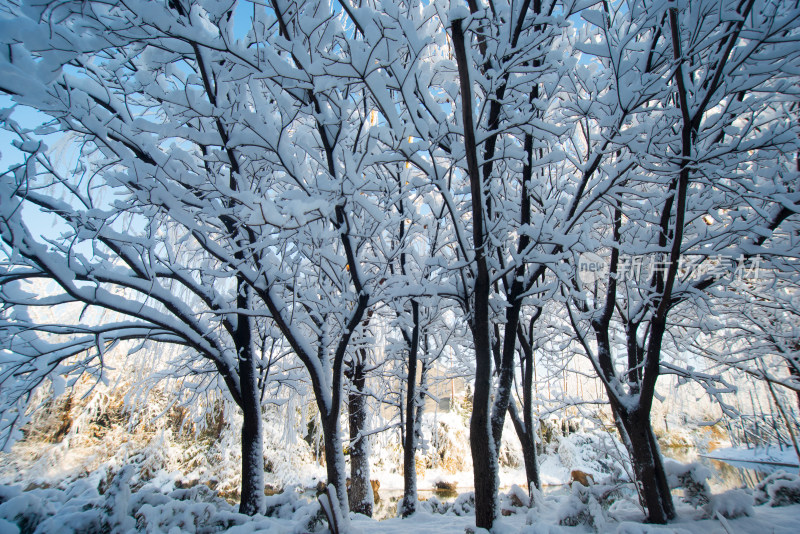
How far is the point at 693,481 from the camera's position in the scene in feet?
11.4

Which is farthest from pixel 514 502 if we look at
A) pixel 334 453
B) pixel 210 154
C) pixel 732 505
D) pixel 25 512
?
pixel 210 154

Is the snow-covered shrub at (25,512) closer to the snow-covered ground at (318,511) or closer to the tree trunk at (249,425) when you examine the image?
the snow-covered ground at (318,511)

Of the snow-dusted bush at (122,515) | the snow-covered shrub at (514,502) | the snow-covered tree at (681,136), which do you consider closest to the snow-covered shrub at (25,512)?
the snow-dusted bush at (122,515)

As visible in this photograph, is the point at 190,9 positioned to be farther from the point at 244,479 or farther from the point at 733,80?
the point at 244,479

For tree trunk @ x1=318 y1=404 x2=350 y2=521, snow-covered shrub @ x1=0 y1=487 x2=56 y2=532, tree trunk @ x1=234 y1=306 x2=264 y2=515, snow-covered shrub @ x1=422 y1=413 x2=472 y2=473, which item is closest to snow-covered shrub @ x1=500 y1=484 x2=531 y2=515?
tree trunk @ x1=318 y1=404 x2=350 y2=521

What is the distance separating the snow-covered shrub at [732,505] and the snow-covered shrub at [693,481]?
14 centimetres

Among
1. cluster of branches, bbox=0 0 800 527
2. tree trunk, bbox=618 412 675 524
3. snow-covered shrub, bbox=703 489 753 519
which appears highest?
cluster of branches, bbox=0 0 800 527

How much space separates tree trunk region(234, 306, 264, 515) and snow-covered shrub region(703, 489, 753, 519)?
4.57m

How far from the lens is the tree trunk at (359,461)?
5.23 m

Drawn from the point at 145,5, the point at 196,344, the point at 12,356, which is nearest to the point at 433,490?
the point at 196,344

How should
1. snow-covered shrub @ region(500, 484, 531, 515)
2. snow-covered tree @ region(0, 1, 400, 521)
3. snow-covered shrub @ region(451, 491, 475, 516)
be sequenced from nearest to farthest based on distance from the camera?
snow-covered tree @ region(0, 1, 400, 521) < snow-covered shrub @ region(500, 484, 531, 515) < snow-covered shrub @ region(451, 491, 475, 516)

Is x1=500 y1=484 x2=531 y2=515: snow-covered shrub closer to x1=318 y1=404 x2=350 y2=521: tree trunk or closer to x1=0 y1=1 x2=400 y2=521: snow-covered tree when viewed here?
x1=318 y1=404 x2=350 y2=521: tree trunk

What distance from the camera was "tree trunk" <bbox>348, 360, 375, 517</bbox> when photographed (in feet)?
17.1

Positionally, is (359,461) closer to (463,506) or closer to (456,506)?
(456,506)
